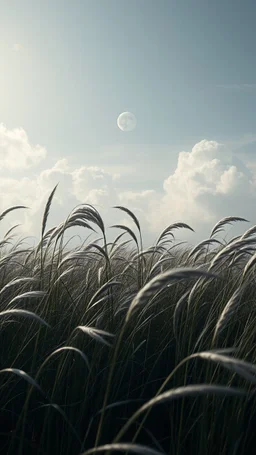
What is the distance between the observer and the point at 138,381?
2.30 m

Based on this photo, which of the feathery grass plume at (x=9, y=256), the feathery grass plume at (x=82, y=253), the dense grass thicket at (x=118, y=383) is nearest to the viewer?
the dense grass thicket at (x=118, y=383)

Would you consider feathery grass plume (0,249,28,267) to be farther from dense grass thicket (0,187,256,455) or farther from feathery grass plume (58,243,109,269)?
feathery grass plume (58,243,109,269)

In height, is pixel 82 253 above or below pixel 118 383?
above

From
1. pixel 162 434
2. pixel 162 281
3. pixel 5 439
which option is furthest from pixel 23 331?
pixel 162 281

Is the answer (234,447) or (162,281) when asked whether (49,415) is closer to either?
(234,447)

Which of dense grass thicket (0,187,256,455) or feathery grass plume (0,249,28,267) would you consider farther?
feathery grass plume (0,249,28,267)

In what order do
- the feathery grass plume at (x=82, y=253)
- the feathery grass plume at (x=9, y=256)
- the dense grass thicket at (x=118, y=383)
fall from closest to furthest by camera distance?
the dense grass thicket at (x=118, y=383)
the feathery grass plume at (x=82, y=253)
the feathery grass plume at (x=9, y=256)

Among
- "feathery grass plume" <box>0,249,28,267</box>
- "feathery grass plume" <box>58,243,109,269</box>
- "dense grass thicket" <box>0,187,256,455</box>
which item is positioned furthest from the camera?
"feathery grass plume" <box>0,249,28,267</box>

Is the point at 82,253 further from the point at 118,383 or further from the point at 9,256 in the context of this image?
the point at 118,383

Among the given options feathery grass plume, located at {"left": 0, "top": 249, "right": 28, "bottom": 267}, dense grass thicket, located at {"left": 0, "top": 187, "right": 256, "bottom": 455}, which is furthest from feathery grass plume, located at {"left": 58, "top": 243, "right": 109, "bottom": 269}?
feathery grass plume, located at {"left": 0, "top": 249, "right": 28, "bottom": 267}

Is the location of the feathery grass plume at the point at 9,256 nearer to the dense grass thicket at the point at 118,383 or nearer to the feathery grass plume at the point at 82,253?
the dense grass thicket at the point at 118,383

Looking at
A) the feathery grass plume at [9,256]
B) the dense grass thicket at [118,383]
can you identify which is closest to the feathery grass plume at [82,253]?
the dense grass thicket at [118,383]

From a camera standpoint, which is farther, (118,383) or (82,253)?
(118,383)

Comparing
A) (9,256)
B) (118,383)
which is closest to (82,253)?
(9,256)
